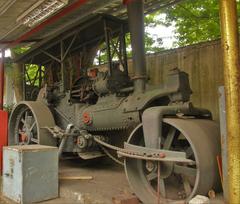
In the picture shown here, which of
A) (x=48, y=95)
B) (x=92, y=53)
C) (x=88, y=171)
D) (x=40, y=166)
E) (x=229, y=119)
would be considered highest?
(x=92, y=53)

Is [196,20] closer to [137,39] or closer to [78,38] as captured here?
[78,38]

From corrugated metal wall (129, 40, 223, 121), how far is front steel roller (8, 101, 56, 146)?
2367mm

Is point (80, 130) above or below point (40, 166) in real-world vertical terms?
above

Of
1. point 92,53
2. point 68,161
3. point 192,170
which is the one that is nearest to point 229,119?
point 192,170

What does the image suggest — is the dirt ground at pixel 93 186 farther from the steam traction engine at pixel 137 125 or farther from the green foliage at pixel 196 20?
the green foliage at pixel 196 20

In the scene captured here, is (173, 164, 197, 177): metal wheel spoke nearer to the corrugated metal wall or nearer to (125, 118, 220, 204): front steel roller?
(125, 118, 220, 204): front steel roller

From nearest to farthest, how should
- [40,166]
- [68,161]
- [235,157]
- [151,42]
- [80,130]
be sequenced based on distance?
[235,157], [40,166], [80,130], [68,161], [151,42]

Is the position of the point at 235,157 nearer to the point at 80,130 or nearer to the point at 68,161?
the point at 80,130

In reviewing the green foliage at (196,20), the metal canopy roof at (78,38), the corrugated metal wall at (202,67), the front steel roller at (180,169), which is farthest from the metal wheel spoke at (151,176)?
the green foliage at (196,20)

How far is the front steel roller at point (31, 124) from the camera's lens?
18.8 feet

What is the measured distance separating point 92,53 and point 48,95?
1232 mm

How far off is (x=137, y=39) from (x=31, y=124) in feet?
9.38

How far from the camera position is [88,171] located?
561 cm

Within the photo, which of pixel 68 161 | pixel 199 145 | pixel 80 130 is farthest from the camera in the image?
pixel 68 161
